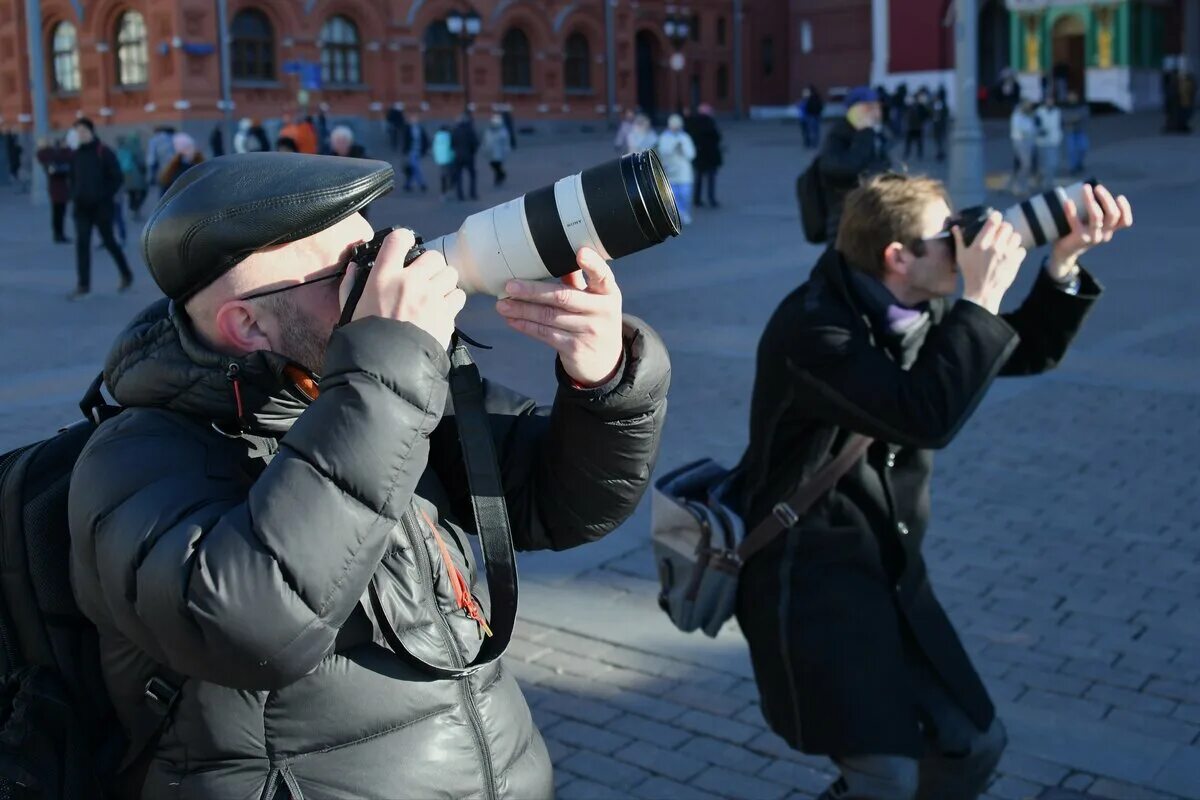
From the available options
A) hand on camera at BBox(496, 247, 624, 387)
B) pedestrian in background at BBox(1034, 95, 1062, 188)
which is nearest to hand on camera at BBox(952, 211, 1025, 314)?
hand on camera at BBox(496, 247, 624, 387)

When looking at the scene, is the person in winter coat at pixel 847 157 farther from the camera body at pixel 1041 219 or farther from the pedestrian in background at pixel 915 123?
the pedestrian in background at pixel 915 123

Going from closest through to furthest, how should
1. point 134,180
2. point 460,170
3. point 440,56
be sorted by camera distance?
point 134,180 < point 460,170 < point 440,56

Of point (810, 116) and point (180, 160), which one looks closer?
point (180, 160)

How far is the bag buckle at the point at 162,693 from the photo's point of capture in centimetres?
171

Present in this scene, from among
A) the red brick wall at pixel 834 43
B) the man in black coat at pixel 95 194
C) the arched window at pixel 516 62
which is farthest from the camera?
the red brick wall at pixel 834 43

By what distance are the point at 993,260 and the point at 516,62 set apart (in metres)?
43.3

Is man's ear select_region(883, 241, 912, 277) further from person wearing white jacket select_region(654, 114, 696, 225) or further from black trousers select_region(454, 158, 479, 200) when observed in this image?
black trousers select_region(454, 158, 479, 200)

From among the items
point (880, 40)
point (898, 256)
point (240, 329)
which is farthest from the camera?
point (880, 40)

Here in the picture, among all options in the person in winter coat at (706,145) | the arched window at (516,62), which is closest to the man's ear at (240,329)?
the person in winter coat at (706,145)

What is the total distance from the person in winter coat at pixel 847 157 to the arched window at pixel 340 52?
107 feet

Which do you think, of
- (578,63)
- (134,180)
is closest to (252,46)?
(578,63)

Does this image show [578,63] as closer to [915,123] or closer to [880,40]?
[880,40]

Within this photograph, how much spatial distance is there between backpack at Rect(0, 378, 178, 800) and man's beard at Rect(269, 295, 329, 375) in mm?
340

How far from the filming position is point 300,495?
154 centimetres
